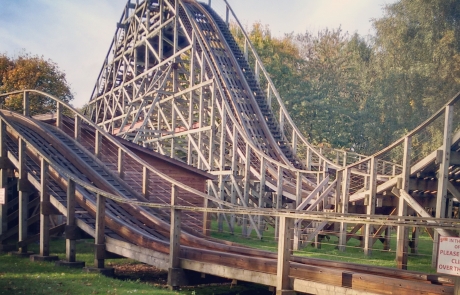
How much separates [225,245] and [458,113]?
20.3 m

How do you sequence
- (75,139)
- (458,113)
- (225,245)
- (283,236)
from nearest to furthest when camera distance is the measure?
1. (283,236)
2. (225,245)
3. (75,139)
4. (458,113)

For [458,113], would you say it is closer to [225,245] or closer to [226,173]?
[226,173]

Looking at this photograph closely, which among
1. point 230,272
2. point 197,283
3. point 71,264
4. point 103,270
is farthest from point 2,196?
point 230,272

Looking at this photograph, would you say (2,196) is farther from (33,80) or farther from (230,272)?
(33,80)

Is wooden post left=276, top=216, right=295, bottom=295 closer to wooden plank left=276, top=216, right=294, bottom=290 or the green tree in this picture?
wooden plank left=276, top=216, right=294, bottom=290

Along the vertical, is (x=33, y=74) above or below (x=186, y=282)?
above

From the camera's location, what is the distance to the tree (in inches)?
1094

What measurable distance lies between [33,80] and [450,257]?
26572mm

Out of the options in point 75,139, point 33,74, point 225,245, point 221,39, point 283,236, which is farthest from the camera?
point 33,74

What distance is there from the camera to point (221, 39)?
2280cm

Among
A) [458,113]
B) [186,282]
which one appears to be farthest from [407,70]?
[186,282]

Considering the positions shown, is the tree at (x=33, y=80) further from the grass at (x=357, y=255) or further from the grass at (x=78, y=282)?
the grass at (x=78, y=282)

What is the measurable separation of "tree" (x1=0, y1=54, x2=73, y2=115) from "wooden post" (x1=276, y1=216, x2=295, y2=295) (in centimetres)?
2283

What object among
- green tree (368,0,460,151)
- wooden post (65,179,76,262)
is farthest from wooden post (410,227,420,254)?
green tree (368,0,460,151)
